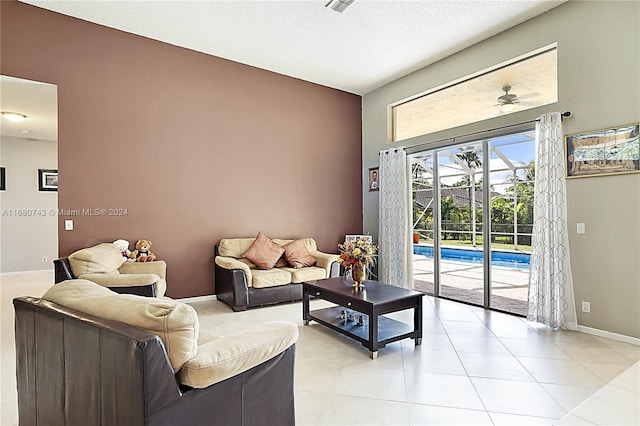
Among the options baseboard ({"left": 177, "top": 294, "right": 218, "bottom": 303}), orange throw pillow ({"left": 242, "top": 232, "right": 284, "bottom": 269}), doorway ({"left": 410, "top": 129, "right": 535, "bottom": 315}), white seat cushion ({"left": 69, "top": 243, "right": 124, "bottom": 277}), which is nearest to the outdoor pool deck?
doorway ({"left": 410, "top": 129, "right": 535, "bottom": 315})

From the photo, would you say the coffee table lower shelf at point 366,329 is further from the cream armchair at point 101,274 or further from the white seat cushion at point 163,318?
the white seat cushion at point 163,318

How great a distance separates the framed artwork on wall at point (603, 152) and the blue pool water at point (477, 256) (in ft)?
3.96

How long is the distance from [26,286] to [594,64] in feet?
23.5

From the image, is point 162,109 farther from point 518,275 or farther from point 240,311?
point 518,275

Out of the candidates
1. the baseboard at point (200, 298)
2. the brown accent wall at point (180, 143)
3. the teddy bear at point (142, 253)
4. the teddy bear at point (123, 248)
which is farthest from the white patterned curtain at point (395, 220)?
the teddy bear at point (123, 248)

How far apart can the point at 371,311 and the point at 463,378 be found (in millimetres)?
852

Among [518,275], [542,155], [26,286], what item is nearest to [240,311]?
[26,286]

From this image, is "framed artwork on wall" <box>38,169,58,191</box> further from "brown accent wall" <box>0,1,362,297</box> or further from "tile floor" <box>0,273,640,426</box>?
"tile floor" <box>0,273,640,426</box>

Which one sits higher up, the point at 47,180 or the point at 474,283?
the point at 47,180

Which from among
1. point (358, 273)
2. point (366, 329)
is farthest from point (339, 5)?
point (366, 329)

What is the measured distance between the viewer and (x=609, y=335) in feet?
11.7

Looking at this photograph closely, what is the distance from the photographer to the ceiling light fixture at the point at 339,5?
3730 millimetres

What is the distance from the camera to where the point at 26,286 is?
475cm

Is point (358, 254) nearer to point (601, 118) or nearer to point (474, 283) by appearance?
point (474, 283)
